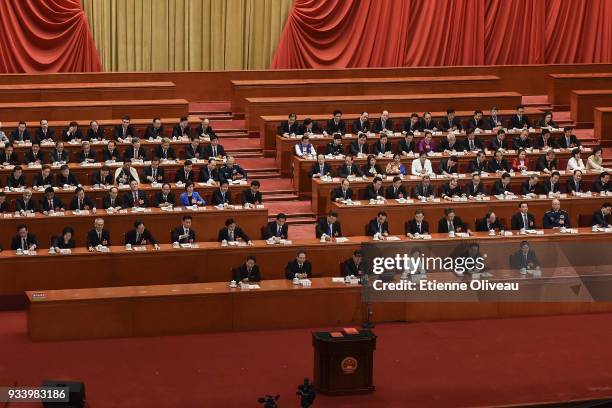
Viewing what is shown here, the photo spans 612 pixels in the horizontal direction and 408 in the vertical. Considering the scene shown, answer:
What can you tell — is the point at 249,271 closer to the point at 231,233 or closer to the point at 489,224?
the point at 231,233

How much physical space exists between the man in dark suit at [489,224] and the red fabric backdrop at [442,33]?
5237 mm

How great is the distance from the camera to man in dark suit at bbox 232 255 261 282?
36.3 ft

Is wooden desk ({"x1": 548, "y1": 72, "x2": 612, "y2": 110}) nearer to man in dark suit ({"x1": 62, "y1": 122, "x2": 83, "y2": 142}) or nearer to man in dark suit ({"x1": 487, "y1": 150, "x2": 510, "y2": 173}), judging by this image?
man in dark suit ({"x1": 487, "y1": 150, "x2": 510, "y2": 173})

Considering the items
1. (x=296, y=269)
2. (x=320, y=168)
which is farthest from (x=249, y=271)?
(x=320, y=168)

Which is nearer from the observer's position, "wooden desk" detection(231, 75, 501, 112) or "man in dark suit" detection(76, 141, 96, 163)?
"man in dark suit" detection(76, 141, 96, 163)

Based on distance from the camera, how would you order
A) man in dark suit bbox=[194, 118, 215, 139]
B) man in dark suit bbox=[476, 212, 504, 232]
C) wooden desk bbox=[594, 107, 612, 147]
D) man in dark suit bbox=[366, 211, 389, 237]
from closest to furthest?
man in dark suit bbox=[366, 211, 389, 237]
man in dark suit bbox=[476, 212, 504, 232]
man in dark suit bbox=[194, 118, 215, 139]
wooden desk bbox=[594, 107, 612, 147]

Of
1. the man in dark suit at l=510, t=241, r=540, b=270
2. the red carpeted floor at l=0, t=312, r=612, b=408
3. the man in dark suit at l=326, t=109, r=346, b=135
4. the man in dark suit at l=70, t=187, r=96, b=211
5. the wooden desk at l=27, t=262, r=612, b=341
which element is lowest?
the red carpeted floor at l=0, t=312, r=612, b=408

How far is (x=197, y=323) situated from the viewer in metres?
10.9

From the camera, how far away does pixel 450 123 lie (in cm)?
1517

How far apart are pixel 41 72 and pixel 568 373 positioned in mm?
8847

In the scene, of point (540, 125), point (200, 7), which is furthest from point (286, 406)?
point (200, 7)

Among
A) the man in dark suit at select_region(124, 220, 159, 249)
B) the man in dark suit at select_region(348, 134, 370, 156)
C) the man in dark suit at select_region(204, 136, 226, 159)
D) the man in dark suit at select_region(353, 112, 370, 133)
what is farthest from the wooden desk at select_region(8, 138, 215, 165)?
the man in dark suit at select_region(124, 220, 159, 249)

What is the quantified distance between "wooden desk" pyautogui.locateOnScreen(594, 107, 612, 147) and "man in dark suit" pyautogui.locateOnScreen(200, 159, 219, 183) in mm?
5683

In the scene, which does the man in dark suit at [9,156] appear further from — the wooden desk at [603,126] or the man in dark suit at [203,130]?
the wooden desk at [603,126]
